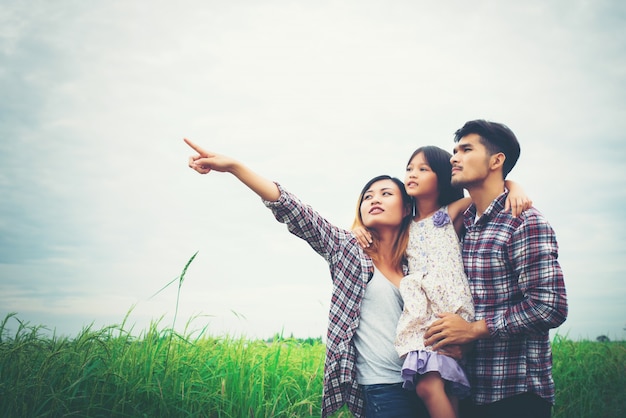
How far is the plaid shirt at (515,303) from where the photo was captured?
3.03 m

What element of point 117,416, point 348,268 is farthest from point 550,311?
point 117,416

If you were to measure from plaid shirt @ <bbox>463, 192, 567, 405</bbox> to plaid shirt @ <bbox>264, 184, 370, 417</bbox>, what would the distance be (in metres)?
0.77

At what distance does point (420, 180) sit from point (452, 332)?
1196 mm

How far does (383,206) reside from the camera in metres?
3.66

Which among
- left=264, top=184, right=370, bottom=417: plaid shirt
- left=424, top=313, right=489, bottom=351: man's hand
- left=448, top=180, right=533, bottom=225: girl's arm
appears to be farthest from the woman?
left=448, top=180, right=533, bottom=225: girl's arm

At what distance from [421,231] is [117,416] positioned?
2616 mm

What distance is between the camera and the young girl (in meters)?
2.99

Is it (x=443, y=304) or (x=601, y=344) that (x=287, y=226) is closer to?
(x=443, y=304)

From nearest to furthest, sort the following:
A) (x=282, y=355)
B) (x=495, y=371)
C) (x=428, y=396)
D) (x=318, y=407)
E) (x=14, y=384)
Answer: (x=428, y=396) < (x=495, y=371) < (x=14, y=384) < (x=318, y=407) < (x=282, y=355)

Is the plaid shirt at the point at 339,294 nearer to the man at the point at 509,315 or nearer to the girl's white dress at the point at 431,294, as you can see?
the girl's white dress at the point at 431,294

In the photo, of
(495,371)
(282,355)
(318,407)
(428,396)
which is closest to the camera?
(428,396)

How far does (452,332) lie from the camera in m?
3.10

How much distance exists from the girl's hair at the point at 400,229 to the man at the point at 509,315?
45cm

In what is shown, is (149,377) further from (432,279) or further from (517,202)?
(517,202)
